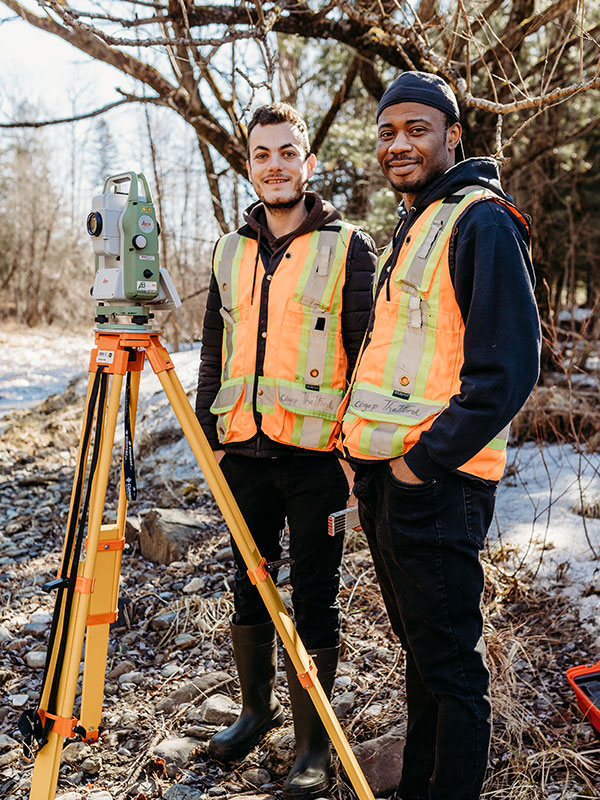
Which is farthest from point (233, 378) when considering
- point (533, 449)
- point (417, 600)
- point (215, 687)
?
point (533, 449)

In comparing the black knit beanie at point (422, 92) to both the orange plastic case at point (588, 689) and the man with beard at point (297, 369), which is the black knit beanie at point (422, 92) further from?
the orange plastic case at point (588, 689)

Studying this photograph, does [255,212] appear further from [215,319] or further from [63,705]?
[63,705]

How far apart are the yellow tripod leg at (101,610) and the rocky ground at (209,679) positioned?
333 mm

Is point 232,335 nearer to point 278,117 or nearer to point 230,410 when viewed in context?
point 230,410

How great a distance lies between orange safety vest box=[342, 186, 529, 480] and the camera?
1.80 m

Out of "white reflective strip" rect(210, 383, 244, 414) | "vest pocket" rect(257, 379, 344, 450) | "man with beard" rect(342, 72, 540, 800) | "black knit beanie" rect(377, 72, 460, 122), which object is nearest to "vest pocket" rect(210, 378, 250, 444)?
"white reflective strip" rect(210, 383, 244, 414)

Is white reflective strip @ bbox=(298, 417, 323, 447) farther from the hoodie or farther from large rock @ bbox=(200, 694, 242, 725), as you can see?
large rock @ bbox=(200, 694, 242, 725)

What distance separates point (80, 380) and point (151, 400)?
308 cm

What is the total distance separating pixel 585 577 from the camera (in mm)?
3551

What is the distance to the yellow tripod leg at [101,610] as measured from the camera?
2.31 m

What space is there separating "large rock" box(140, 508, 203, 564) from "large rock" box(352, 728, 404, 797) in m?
2.18

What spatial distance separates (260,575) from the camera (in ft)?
7.09

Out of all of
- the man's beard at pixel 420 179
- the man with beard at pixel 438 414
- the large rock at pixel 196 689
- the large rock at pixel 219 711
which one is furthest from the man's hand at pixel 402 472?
the large rock at pixel 196 689

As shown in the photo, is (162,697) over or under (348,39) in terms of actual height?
under
